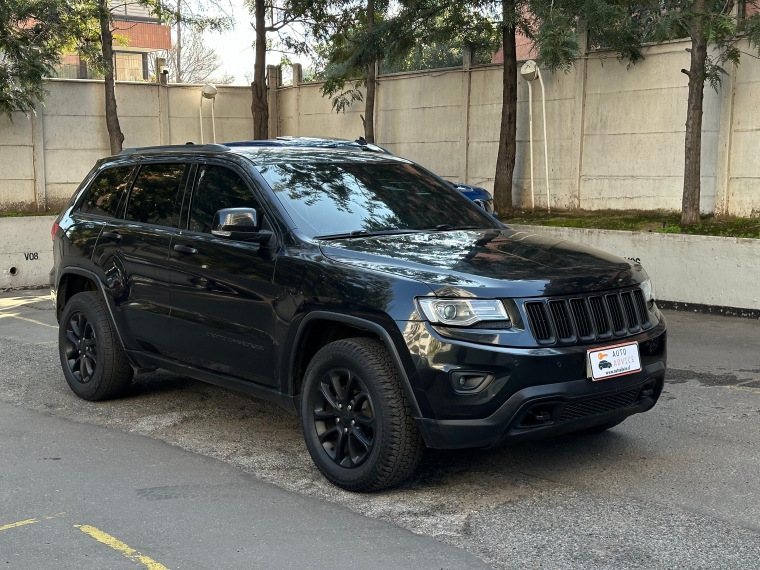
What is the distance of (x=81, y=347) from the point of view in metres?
7.12

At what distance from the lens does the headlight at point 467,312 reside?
453cm

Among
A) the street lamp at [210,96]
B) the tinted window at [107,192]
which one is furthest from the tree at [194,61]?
the tinted window at [107,192]

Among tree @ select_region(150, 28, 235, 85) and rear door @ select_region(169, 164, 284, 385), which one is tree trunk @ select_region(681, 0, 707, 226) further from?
tree @ select_region(150, 28, 235, 85)

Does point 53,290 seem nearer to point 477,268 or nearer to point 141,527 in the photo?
point 141,527

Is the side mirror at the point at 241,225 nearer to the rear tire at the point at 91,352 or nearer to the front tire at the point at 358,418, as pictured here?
the front tire at the point at 358,418

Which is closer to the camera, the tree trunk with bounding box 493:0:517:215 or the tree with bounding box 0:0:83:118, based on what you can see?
the tree trunk with bounding box 493:0:517:215

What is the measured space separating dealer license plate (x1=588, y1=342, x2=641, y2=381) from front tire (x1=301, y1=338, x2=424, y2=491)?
0.94 meters

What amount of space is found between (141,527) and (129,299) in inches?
91.2

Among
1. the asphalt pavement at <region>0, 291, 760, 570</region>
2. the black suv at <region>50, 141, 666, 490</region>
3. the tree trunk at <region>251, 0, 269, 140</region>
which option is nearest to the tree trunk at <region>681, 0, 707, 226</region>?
the asphalt pavement at <region>0, 291, 760, 570</region>

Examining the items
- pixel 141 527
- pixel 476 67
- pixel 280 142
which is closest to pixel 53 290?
pixel 280 142

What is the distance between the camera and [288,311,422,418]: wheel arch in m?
4.63

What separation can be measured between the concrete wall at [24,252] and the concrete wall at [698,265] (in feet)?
27.8

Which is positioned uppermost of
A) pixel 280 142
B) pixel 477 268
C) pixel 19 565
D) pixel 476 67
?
pixel 476 67

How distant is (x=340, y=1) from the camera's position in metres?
21.0
